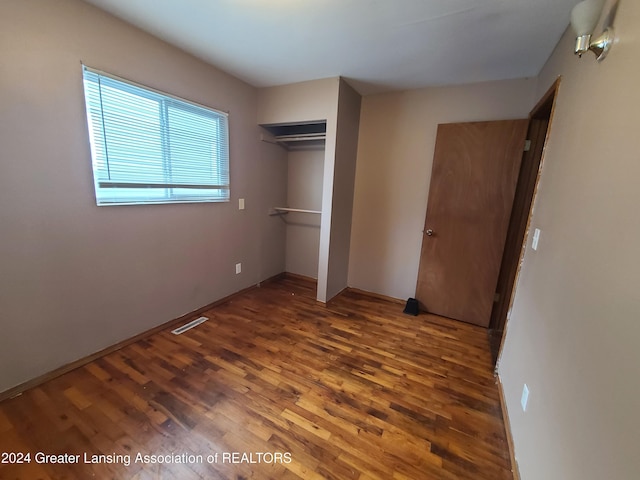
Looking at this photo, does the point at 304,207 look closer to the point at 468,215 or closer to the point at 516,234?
the point at 468,215

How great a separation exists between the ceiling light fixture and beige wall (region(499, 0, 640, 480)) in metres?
0.05

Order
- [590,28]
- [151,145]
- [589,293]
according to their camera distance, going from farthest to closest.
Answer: [151,145]
[590,28]
[589,293]

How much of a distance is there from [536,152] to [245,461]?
328 centimetres

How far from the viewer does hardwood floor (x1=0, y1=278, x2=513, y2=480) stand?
4.28ft

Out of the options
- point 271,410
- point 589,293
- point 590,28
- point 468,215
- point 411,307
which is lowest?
point 271,410

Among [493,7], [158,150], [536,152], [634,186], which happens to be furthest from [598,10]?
[158,150]

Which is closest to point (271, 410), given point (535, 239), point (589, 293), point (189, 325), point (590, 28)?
point (189, 325)

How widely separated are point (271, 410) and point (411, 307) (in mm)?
1971

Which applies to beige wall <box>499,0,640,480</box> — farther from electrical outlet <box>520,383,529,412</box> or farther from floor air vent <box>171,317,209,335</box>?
floor air vent <box>171,317,209,335</box>

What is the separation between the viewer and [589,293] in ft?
3.06

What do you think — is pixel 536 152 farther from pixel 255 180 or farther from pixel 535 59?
pixel 255 180

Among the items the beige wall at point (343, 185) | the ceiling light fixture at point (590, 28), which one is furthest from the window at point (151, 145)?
the ceiling light fixture at point (590, 28)

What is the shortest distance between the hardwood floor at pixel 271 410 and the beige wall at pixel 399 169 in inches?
40.2

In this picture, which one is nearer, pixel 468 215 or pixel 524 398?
pixel 524 398
